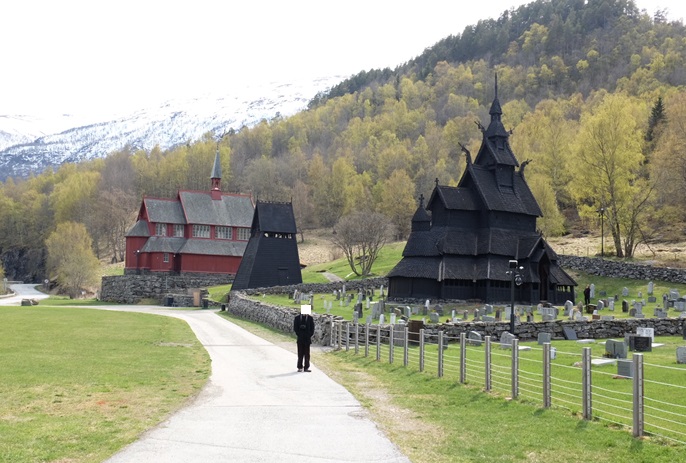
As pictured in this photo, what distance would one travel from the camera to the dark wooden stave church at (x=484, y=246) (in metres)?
50.3

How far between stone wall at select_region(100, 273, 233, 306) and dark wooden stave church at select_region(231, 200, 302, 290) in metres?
10.7

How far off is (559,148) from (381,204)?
1382 inches

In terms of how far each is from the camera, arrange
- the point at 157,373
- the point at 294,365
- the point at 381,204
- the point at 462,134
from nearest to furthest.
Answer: the point at 157,373 < the point at 294,365 < the point at 381,204 < the point at 462,134

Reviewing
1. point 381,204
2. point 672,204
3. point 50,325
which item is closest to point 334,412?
point 50,325

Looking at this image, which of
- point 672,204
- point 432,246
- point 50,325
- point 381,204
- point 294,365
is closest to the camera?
point 294,365

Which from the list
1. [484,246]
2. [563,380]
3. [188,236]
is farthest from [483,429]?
[188,236]

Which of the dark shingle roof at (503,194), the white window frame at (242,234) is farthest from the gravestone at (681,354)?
the white window frame at (242,234)

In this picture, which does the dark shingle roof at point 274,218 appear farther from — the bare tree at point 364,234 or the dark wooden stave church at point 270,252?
the bare tree at point 364,234

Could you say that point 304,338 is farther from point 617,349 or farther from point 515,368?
point 617,349

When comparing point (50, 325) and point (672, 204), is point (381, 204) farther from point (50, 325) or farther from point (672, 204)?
point (50, 325)

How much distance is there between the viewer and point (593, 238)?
7706 centimetres

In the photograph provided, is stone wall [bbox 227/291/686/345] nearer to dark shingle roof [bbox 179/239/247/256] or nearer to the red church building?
dark shingle roof [bbox 179/239/247/256]

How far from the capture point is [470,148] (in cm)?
10350

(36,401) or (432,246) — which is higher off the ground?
(432,246)
